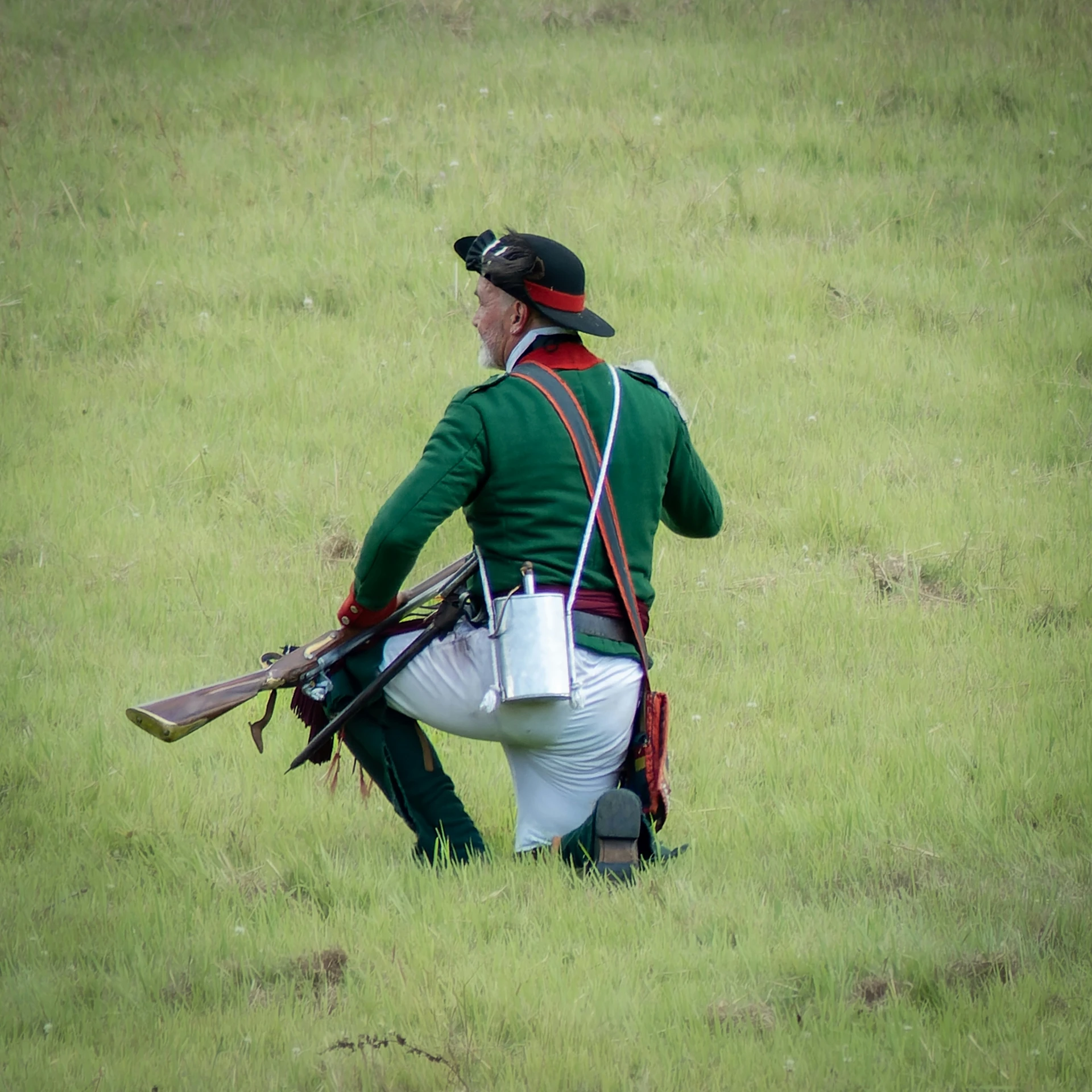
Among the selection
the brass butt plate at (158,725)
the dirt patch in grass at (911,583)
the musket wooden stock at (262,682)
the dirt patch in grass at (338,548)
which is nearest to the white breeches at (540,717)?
the musket wooden stock at (262,682)

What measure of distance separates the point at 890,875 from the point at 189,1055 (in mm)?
2003

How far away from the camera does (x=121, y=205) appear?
1054 centimetres

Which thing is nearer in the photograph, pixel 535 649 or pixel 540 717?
pixel 535 649

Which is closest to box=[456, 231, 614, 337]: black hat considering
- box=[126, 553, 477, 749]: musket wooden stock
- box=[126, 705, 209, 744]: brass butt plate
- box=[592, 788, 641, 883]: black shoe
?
box=[126, 553, 477, 749]: musket wooden stock

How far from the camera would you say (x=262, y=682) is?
4258 mm

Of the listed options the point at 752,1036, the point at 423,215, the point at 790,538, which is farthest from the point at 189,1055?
the point at 423,215

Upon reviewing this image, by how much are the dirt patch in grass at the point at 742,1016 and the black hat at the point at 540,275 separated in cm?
177

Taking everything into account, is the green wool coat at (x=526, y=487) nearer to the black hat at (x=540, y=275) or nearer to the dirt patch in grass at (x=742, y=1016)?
→ the black hat at (x=540, y=275)

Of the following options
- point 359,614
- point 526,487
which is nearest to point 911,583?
point 526,487

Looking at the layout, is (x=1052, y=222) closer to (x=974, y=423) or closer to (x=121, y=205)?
(x=974, y=423)

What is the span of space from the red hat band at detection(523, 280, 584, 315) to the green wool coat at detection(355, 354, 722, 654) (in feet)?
0.59

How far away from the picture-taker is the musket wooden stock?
4.14 meters

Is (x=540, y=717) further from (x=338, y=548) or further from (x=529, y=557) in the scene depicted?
(x=338, y=548)

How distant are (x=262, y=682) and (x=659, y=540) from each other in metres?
3.31
